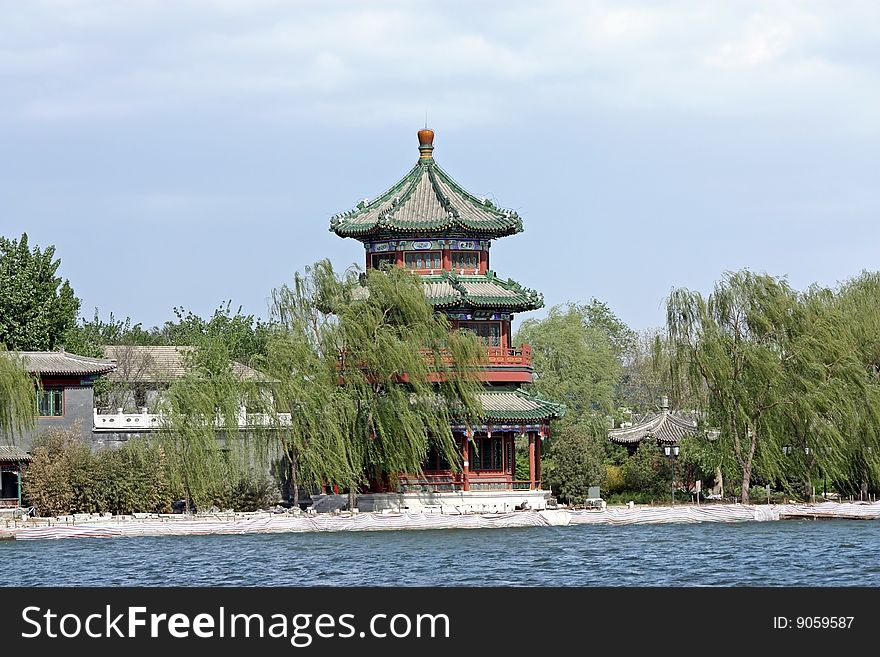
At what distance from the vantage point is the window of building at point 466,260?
54125 mm

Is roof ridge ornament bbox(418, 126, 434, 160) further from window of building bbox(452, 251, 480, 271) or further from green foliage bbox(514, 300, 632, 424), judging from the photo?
green foliage bbox(514, 300, 632, 424)

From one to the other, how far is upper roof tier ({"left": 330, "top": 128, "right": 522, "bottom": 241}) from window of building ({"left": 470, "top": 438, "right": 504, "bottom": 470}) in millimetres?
6498

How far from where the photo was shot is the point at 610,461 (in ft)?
189

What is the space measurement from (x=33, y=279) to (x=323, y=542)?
23.4 m

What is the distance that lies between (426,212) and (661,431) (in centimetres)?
1109

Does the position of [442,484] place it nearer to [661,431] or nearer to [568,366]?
[661,431]

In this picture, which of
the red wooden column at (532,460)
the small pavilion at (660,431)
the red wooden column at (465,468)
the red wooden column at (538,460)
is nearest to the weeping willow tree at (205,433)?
the red wooden column at (465,468)

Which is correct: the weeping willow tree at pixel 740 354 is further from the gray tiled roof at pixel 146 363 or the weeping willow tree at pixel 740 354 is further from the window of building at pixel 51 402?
the gray tiled roof at pixel 146 363

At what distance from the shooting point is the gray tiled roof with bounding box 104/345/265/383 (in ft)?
236

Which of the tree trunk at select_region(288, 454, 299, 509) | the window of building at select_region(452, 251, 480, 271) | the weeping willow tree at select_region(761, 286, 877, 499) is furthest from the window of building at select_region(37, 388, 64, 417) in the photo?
the weeping willow tree at select_region(761, 286, 877, 499)
